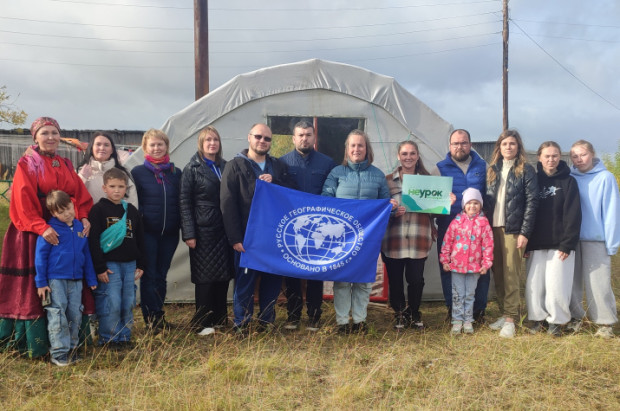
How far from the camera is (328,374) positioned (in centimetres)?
382

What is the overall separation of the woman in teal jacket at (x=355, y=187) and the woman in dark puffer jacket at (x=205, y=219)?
1.07 metres

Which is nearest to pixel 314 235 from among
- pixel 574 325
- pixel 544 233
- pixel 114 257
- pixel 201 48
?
pixel 114 257

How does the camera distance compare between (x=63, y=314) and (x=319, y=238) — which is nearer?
(x=63, y=314)

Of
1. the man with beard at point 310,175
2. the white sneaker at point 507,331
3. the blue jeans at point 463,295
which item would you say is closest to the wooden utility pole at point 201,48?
the man with beard at point 310,175

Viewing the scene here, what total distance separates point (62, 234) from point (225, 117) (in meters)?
2.66

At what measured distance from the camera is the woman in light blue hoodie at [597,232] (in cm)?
458

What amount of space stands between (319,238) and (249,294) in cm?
87

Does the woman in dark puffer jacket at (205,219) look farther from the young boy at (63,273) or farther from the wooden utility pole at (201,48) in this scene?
the wooden utility pole at (201,48)

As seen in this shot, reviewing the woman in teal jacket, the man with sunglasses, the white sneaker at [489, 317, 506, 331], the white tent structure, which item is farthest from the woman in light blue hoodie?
the man with sunglasses

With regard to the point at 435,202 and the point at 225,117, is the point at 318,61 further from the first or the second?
the point at 435,202

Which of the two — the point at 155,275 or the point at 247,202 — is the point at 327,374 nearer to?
the point at 247,202

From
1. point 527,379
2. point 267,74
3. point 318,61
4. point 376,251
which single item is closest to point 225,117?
point 267,74

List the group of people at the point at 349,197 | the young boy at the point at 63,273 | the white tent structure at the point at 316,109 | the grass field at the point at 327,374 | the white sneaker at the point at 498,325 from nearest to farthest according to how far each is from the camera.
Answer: the grass field at the point at 327,374 → the young boy at the point at 63,273 → the group of people at the point at 349,197 → the white sneaker at the point at 498,325 → the white tent structure at the point at 316,109

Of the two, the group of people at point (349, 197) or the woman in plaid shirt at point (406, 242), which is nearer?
the group of people at point (349, 197)
